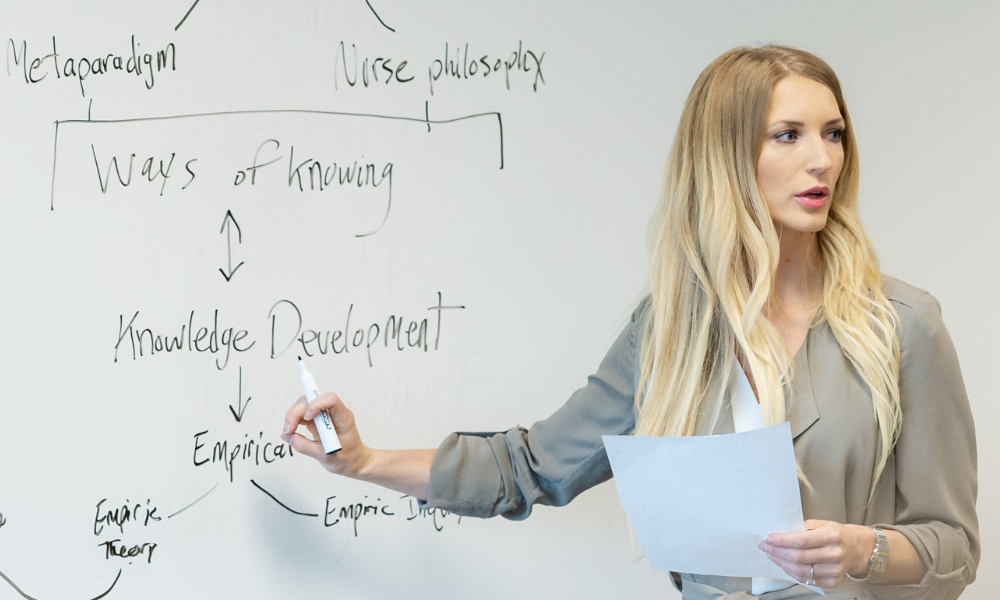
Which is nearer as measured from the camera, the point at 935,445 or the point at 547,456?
the point at 935,445

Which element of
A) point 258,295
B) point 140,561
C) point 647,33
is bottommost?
point 140,561

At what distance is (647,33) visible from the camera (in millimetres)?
1324

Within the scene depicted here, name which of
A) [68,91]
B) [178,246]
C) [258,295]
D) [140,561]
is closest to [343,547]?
[140,561]

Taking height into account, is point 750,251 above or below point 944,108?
below

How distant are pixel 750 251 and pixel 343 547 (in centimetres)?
72

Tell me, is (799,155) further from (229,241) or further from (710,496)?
(229,241)

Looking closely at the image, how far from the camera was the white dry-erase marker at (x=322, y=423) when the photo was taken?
0.99m

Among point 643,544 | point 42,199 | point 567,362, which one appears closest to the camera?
point 643,544

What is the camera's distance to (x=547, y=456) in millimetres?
1114

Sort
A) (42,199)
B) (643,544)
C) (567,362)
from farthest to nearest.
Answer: (567,362) → (42,199) → (643,544)

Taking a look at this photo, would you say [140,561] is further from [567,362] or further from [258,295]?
[567,362]

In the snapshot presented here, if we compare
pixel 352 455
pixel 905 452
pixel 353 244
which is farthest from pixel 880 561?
pixel 353 244

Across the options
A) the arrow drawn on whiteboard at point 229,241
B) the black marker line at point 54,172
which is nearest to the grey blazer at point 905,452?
the arrow drawn on whiteboard at point 229,241

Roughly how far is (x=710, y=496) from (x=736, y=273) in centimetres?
28
